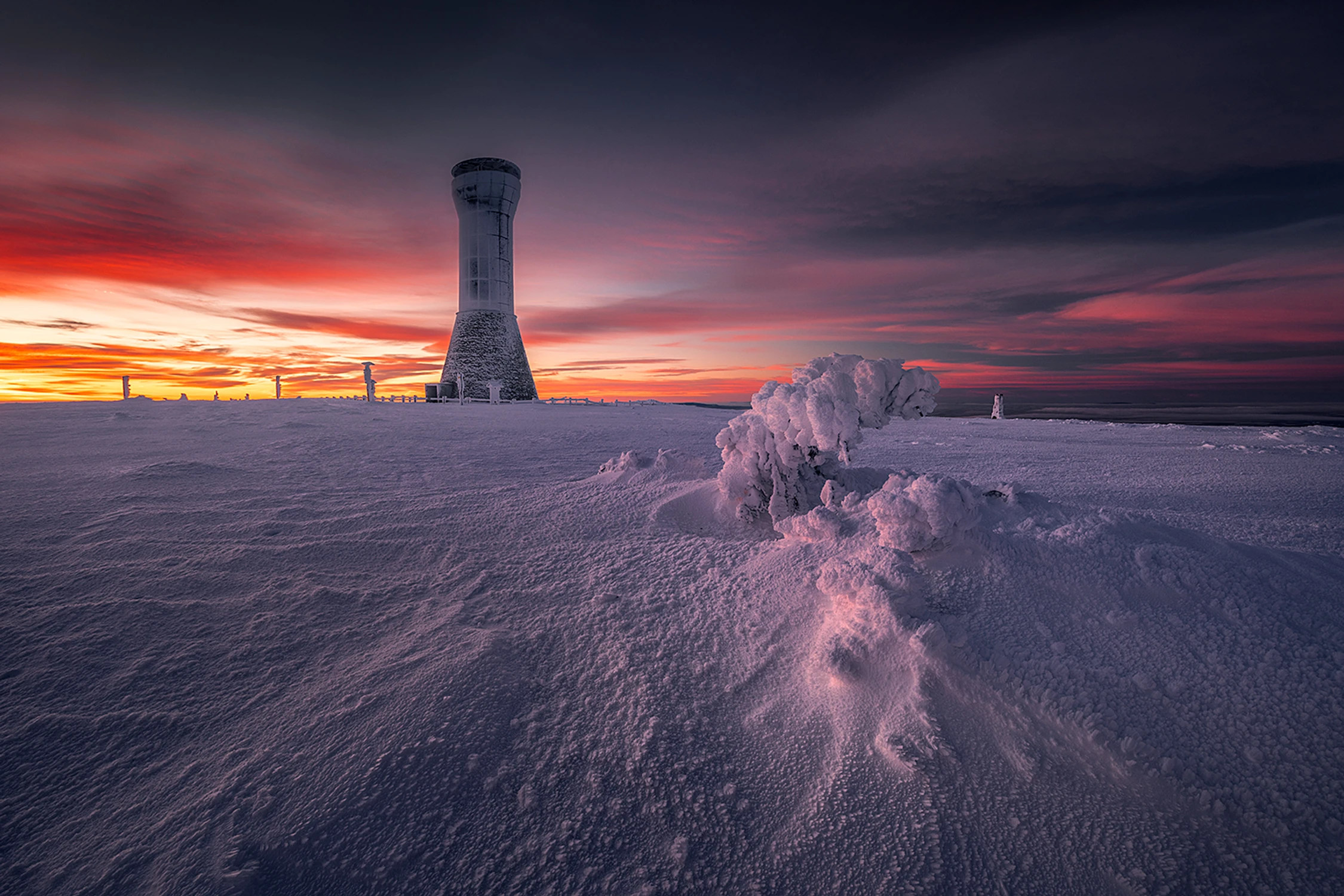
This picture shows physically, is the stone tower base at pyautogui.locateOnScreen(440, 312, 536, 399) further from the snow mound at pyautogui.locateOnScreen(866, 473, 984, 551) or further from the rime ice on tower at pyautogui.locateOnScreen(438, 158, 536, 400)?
the snow mound at pyautogui.locateOnScreen(866, 473, 984, 551)

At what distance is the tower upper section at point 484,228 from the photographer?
62.0ft

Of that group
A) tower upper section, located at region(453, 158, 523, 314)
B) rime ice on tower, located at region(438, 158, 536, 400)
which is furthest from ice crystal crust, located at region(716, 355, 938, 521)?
tower upper section, located at region(453, 158, 523, 314)

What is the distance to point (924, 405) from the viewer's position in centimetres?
273

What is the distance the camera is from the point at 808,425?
2.66 m

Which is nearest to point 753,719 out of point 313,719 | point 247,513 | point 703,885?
point 703,885

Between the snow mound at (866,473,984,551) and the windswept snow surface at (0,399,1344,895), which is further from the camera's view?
the snow mound at (866,473,984,551)

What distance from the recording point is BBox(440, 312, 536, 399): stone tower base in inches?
758

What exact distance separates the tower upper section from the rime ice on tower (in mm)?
22

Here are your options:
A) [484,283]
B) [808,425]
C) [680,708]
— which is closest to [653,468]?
[808,425]

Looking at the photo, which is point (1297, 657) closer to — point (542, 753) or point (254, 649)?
point (542, 753)

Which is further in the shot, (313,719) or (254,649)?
(254,649)

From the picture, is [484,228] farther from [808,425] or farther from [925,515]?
[925,515]

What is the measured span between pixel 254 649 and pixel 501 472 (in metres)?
2.57

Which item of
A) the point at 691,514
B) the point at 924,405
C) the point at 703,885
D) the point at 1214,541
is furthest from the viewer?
the point at 691,514
